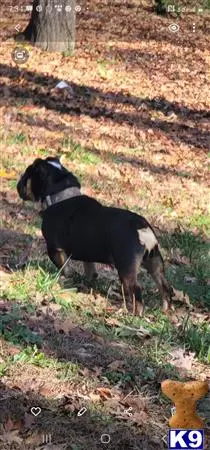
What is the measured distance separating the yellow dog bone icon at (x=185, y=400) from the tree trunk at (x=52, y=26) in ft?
46.1

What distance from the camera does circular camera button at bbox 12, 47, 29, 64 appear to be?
55.6 ft

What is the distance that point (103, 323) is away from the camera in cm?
627

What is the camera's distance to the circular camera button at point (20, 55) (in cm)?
1694

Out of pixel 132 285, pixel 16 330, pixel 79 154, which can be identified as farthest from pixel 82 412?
pixel 79 154

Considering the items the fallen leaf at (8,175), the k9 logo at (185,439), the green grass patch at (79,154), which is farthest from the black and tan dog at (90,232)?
the green grass patch at (79,154)

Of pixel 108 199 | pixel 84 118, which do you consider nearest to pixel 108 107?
pixel 84 118

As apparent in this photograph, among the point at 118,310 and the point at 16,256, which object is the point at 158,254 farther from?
the point at 16,256

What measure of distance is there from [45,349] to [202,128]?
10.5 meters

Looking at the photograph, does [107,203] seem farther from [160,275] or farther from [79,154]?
[160,275]

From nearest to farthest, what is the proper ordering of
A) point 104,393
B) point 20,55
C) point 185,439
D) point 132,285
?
point 185,439, point 104,393, point 132,285, point 20,55

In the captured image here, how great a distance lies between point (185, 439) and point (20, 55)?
1450cm

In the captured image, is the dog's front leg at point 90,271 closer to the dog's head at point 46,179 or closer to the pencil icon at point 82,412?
the dog's head at point 46,179

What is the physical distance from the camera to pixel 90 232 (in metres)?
6.75

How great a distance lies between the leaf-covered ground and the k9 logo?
684 millimetres
